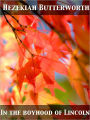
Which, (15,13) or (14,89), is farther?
(14,89)

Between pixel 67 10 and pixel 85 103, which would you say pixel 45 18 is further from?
pixel 85 103

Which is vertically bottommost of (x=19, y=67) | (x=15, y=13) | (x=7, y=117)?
(x=7, y=117)

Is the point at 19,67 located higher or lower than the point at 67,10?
lower

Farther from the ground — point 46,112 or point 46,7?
point 46,7

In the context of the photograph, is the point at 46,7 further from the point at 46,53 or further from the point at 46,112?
the point at 46,112

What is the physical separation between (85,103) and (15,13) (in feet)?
0.87

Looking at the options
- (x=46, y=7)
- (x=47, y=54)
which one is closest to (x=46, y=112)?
(x=47, y=54)

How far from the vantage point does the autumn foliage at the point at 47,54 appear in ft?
1.82

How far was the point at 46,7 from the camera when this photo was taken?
577 mm

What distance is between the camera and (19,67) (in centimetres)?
56

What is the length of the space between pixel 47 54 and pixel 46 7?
0.10m

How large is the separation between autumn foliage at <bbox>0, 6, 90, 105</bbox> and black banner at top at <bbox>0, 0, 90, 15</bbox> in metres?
0.01

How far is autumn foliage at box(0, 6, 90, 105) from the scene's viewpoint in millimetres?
554

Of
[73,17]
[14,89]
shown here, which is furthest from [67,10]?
[14,89]
